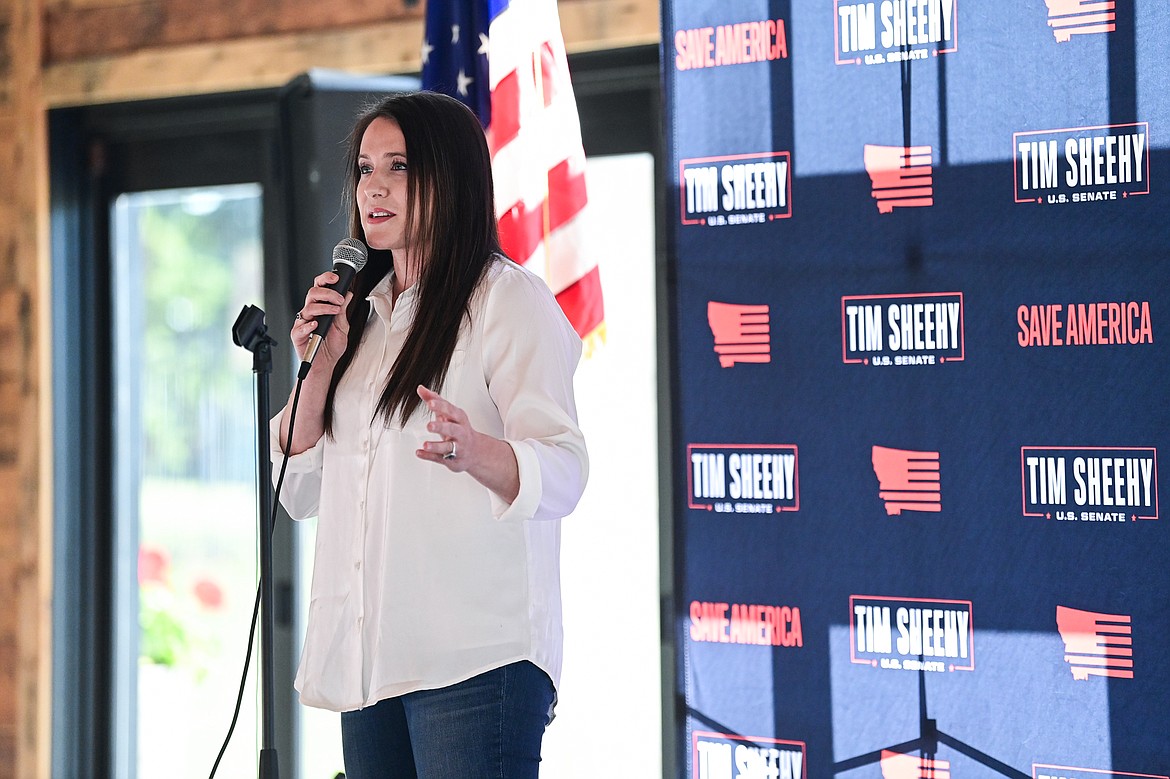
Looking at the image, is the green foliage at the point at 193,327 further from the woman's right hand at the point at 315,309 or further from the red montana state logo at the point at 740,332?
the woman's right hand at the point at 315,309

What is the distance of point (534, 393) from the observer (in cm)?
145

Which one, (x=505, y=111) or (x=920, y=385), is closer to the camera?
(x=920, y=385)

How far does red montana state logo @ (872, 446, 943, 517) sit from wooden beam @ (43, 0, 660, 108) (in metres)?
1.24

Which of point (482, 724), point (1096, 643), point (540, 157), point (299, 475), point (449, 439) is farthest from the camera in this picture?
point (540, 157)

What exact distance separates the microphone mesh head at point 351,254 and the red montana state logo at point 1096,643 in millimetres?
1378

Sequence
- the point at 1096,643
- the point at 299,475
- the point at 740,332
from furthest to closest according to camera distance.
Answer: the point at 740,332, the point at 1096,643, the point at 299,475

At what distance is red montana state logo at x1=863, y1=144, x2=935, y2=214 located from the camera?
2158 millimetres

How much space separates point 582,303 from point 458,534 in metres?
1.04

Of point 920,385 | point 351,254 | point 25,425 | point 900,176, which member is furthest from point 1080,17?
point 25,425

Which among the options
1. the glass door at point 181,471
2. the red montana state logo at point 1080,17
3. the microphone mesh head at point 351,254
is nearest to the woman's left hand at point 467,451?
the microphone mesh head at point 351,254

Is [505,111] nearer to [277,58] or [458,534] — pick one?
[277,58]

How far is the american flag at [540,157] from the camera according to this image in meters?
2.40

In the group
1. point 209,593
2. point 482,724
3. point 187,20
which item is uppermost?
point 187,20

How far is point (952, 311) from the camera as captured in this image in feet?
7.02
